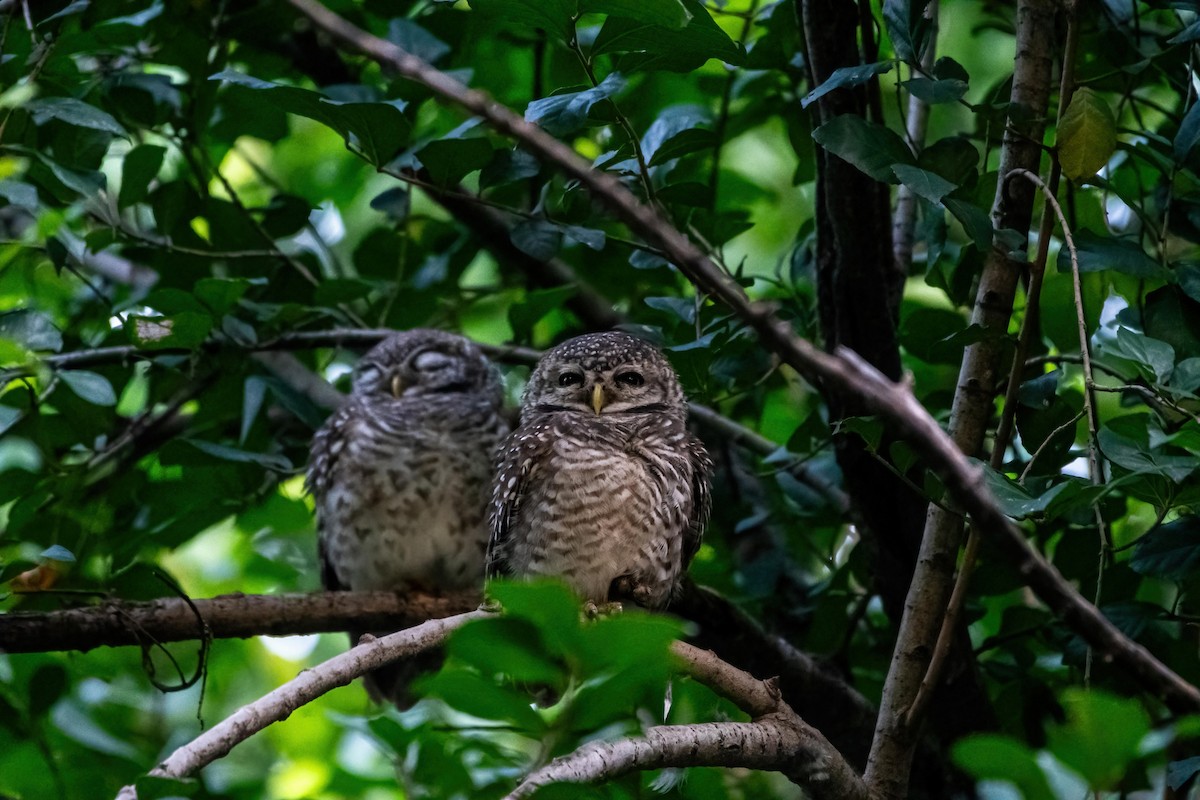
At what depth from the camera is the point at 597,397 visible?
3189 millimetres

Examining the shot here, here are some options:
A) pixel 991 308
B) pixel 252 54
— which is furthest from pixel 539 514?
pixel 252 54

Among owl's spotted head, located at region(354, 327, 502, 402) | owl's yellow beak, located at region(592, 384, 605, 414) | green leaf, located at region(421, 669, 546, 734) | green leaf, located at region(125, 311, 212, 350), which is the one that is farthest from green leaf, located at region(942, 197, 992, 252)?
owl's spotted head, located at region(354, 327, 502, 402)

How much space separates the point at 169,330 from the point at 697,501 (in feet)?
4.13

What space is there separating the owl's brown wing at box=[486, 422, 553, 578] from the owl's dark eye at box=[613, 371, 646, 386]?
0.96ft

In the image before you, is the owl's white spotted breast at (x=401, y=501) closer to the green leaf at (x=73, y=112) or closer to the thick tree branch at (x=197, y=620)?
the thick tree branch at (x=197, y=620)

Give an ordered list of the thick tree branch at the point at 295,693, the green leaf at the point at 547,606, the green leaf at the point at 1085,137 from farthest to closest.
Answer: the green leaf at the point at 1085,137 < the thick tree branch at the point at 295,693 < the green leaf at the point at 547,606

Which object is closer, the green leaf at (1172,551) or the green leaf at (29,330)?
the green leaf at (1172,551)

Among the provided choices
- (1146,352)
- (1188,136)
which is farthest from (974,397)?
(1188,136)

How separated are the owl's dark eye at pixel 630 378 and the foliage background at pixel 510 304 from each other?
0.13 meters

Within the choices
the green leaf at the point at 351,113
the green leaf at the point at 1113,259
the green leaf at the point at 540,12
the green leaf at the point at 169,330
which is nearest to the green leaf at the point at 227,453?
the green leaf at the point at 169,330

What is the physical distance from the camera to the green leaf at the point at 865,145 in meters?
2.12

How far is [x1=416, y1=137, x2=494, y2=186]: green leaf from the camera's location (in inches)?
104

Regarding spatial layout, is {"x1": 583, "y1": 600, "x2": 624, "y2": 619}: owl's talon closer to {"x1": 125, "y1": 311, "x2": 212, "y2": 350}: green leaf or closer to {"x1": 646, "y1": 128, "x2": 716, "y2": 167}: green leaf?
{"x1": 646, "y1": 128, "x2": 716, "y2": 167}: green leaf

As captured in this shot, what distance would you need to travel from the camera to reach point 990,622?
3.29 metres
